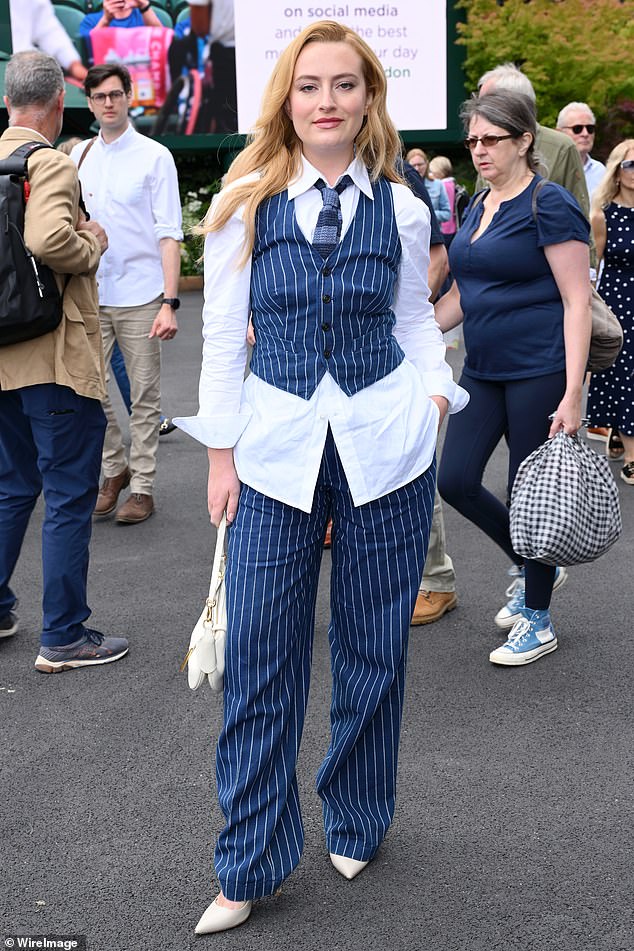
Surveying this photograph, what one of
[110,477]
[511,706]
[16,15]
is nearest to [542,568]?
[511,706]

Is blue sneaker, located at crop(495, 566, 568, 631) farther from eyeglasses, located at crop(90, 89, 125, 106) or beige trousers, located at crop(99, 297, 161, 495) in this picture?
eyeglasses, located at crop(90, 89, 125, 106)

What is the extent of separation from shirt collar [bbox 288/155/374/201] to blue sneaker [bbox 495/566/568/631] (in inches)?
91.6

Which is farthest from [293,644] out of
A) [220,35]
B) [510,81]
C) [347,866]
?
[220,35]

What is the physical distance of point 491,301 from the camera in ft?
14.3

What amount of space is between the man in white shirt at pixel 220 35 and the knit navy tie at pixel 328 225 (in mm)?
20139

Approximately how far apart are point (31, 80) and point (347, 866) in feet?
9.65

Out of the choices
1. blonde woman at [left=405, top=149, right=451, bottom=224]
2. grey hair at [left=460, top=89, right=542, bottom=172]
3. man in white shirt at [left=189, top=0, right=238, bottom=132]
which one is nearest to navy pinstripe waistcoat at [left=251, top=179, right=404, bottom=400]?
grey hair at [left=460, top=89, right=542, bottom=172]

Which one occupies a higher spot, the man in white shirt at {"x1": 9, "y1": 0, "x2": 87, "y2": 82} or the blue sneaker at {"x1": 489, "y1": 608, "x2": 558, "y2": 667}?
the man in white shirt at {"x1": 9, "y1": 0, "x2": 87, "y2": 82}

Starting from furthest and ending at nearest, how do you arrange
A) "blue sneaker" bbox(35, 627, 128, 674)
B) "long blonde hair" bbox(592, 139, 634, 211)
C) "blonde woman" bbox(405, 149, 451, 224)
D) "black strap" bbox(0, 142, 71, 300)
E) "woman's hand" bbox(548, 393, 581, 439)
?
1. "blonde woman" bbox(405, 149, 451, 224)
2. "long blonde hair" bbox(592, 139, 634, 211)
3. "blue sneaker" bbox(35, 627, 128, 674)
4. "woman's hand" bbox(548, 393, 581, 439)
5. "black strap" bbox(0, 142, 71, 300)

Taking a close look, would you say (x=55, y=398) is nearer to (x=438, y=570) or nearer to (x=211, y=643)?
(x=438, y=570)

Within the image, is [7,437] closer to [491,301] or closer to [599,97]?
[491,301]

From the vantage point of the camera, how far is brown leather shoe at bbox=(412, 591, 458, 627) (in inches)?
193

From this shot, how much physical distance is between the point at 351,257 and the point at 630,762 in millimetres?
1937

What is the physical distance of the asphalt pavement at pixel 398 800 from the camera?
2.88 metres
